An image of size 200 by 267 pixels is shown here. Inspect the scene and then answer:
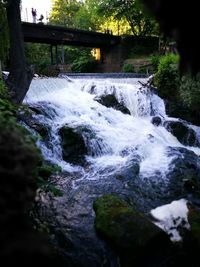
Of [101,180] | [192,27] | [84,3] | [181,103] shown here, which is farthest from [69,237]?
[84,3]

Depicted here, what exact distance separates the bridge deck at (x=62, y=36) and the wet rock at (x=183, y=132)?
1532 cm

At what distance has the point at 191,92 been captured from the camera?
12914 mm

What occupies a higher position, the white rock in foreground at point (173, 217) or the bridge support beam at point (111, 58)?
the bridge support beam at point (111, 58)

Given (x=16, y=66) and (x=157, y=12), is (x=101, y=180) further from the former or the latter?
(x=157, y=12)

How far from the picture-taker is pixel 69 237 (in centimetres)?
623

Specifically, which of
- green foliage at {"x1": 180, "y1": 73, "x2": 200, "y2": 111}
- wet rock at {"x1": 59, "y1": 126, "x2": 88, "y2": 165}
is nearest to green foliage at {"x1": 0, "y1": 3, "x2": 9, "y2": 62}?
wet rock at {"x1": 59, "y1": 126, "x2": 88, "y2": 165}

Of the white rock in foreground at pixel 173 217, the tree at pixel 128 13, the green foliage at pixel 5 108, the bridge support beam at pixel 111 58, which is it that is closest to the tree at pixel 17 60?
the green foliage at pixel 5 108

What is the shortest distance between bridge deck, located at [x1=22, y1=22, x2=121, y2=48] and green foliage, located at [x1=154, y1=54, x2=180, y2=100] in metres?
12.7

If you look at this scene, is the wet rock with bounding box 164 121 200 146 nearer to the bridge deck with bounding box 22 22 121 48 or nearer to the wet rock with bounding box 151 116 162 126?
the wet rock with bounding box 151 116 162 126

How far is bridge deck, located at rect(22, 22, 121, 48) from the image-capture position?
25020 millimetres

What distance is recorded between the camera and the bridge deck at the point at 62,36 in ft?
82.1

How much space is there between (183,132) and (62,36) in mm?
17185

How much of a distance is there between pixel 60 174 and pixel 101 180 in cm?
118

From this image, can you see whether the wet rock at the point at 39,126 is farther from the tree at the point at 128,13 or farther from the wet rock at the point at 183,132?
the tree at the point at 128,13
